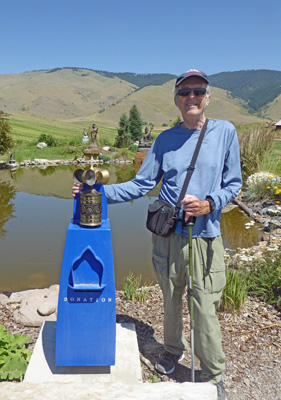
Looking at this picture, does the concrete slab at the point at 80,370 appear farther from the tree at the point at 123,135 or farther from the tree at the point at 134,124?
the tree at the point at 134,124

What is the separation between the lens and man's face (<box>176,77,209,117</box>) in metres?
2.10

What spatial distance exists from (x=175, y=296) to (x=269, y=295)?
1.59 m

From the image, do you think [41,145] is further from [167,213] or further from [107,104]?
[107,104]

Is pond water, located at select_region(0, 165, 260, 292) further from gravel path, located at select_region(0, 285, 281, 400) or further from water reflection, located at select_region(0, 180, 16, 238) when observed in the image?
gravel path, located at select_region(0, 285, 281, 400)

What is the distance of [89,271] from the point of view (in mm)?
2291

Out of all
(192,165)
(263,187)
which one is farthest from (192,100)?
(263,187)

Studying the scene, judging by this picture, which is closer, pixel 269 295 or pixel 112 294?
pixel 112 294

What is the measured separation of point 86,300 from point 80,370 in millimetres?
549

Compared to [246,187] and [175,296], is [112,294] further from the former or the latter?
[246,187]

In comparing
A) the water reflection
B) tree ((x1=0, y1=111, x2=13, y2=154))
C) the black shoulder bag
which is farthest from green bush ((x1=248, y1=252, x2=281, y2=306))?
tree ((x1=0, y1=111, x2=13, y2=154))

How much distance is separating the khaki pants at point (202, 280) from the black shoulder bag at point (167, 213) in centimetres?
9

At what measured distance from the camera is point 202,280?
218 centimetres

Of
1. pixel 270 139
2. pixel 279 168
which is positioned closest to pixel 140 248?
pixel 270 139

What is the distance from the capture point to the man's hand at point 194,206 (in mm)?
1997
